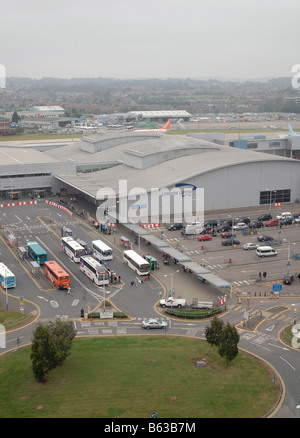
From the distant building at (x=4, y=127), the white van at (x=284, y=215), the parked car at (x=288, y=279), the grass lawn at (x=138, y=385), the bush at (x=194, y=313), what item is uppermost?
the distant building at (x=4, y=127)

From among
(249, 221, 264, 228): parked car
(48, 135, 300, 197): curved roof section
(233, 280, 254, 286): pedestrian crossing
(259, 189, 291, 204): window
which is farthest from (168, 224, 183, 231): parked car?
(233, 280, 254, 286): pedestrian crossing

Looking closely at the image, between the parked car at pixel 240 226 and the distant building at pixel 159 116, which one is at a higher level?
the distant building at pixel 159 116

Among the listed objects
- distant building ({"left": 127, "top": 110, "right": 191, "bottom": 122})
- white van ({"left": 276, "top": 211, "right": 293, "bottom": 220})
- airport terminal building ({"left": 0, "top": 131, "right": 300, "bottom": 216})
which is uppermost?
distant building ({"left": 127, "top": 110, "right": 191, "bottom": 122})

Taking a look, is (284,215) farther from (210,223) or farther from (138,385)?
(138,385)

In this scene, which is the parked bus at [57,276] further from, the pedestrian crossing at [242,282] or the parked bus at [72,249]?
the pedestrian crossing at [242,282]

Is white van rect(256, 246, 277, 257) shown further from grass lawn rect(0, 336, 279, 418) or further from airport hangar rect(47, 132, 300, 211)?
grass lawn rect(0, 336, 279, 418)

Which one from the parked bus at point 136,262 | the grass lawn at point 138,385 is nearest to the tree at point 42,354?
the grass lawn at point 138,385
